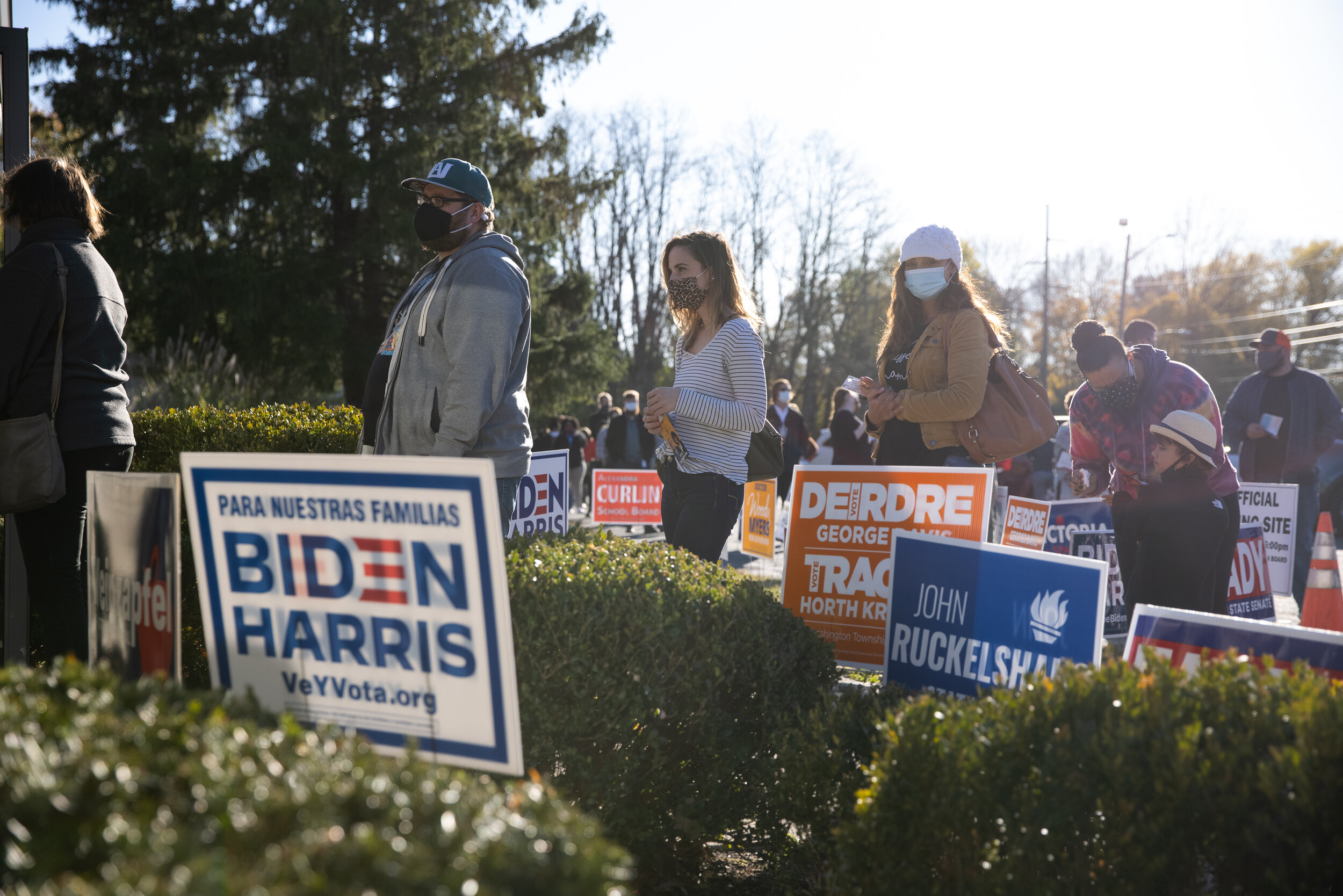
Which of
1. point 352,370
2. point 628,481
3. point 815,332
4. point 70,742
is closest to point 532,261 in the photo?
point 352,370

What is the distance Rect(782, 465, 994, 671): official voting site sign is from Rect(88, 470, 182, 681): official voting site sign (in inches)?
104

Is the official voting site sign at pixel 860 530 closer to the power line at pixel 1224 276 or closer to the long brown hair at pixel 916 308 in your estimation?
the long brown hair at pixel 916 308

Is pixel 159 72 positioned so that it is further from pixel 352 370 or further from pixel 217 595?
pixel 217 595

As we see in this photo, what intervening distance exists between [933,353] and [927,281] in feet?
1.03

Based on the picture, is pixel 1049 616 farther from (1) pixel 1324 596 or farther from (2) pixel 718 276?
(1) pixel 1324 596

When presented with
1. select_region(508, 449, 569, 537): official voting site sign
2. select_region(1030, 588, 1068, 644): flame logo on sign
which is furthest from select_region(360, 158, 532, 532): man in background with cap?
select_region(508, 449, 569, 537): official voting site sign

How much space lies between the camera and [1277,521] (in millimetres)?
8062

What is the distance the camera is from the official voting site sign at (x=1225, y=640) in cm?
276

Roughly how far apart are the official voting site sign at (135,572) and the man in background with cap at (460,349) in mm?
919

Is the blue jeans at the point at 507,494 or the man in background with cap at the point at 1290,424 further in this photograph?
the man in background with cap at the point at 1290,424

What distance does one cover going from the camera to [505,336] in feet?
11.9

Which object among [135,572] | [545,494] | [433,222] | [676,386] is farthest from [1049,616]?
[545,494]

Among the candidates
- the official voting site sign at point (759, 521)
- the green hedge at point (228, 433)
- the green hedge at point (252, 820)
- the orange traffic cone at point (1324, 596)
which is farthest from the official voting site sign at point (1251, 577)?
the green hedge at point (252, 820)

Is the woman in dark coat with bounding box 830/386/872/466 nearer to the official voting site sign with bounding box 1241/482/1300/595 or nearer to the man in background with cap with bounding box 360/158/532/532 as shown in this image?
the official voting site sign with bounding box 1241/482/1300/595
